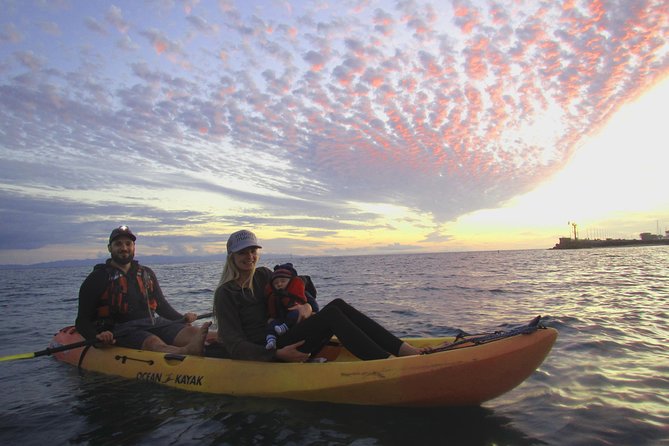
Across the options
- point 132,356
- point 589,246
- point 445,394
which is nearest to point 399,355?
point 445,394

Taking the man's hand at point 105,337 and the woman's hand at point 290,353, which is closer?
the woman's hand at point 290,353

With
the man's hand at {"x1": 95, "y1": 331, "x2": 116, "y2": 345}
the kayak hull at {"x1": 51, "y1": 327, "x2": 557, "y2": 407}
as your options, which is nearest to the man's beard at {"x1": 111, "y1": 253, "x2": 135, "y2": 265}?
the man's hand at {"x1": 95, "y1": 331, "x2": 116, "y2": 345}

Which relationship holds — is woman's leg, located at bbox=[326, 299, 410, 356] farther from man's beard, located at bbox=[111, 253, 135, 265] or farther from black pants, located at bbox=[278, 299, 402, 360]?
man's beard, located at bbox=[111, 253, 135, 265]

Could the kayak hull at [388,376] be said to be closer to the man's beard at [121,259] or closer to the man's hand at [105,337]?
the man's hand at [105,337]

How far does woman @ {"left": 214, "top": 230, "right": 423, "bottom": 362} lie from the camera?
4582 mm

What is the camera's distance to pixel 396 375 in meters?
4.16

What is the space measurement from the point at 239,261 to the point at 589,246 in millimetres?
146980

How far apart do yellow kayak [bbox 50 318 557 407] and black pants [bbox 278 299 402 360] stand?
7.5 inches

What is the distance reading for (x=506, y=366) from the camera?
393 centimetres

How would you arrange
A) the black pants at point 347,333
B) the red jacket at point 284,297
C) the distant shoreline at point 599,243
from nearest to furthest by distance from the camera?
the black pants at point 347,333 < the red jacket at point 284,297 < the distant shoreline at point 599,243

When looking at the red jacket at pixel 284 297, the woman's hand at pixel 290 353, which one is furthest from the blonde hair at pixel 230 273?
the woman's hand at pixel 290 353

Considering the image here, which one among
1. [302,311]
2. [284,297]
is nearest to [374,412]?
[302,311]

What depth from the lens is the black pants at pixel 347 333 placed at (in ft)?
15.0

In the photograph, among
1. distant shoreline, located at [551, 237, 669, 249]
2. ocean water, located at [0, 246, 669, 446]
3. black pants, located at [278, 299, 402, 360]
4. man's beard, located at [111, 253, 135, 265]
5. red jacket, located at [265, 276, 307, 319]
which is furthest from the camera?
distant shoreline, located at [551, 237, 669, 249]
